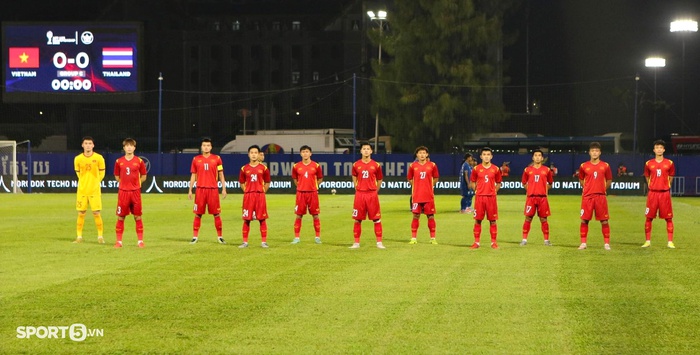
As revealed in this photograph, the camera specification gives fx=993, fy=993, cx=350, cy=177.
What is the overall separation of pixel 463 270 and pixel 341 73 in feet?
283

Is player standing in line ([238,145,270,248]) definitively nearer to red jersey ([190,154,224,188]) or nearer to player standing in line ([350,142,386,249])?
red jersey ([190,154,224,188])

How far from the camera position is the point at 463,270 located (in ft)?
53.7

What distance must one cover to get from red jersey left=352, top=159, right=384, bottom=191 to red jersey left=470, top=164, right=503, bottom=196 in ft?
6.46

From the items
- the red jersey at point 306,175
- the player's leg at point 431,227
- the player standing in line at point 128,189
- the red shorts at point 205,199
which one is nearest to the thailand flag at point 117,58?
the red shorts at point 205,199

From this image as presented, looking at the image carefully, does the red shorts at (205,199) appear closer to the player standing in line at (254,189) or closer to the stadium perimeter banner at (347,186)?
the player standing in line at (254,189)

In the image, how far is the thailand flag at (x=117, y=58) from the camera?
55.7 m

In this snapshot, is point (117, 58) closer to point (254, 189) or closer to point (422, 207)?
point (254, 189)

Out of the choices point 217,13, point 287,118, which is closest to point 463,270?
point 287,118

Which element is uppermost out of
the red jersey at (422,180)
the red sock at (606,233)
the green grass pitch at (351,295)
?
the red jersey at (422,180)

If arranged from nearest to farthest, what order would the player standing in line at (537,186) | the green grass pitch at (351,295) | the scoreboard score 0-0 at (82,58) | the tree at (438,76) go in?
the green grass pitch at (351,295)
the player standing in line at (537,186)
the scoreboard score 0-0 at (82,58)
the tree at (438,76)

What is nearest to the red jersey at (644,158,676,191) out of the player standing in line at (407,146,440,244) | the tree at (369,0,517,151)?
the player standing in line at (407,146,440,244)

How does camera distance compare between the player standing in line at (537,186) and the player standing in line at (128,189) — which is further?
the player standing in line at (537,186)

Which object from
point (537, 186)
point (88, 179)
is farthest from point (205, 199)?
point (537, 186)

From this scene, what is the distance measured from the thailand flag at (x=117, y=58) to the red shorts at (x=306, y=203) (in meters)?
37.4
